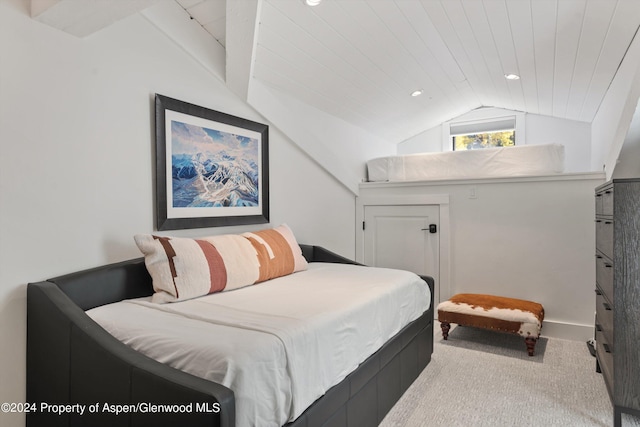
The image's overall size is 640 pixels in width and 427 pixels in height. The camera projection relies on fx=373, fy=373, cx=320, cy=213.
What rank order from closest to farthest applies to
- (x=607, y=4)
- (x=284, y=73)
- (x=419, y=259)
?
(x=607, y=4), (x=284, y=73), (x=419, y=259)

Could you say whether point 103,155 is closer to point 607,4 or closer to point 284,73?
point 284,73

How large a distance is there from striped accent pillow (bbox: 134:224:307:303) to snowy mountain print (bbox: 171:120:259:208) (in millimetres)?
314

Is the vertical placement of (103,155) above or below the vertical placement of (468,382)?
above

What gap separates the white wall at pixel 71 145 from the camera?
4.83 feet

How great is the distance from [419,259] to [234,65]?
2.48 meters

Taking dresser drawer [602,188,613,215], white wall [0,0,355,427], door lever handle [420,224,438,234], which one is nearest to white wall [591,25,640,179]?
dresser drawer [602,188,613,215]

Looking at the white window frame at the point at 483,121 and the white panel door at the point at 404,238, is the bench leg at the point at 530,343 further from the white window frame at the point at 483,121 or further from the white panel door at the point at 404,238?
the white window frame at the point at 483,121

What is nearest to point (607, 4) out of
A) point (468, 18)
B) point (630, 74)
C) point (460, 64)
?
point (630, 74)

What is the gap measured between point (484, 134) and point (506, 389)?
3.65m

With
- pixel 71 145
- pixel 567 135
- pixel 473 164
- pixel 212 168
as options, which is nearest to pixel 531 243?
pixel 473 164

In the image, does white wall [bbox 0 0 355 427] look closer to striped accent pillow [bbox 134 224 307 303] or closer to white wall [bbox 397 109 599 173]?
striped accent pillow [bbox 134 224 307 303]

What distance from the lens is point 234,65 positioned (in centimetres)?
232

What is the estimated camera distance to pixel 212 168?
7.69ft

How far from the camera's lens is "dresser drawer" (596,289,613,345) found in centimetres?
191
